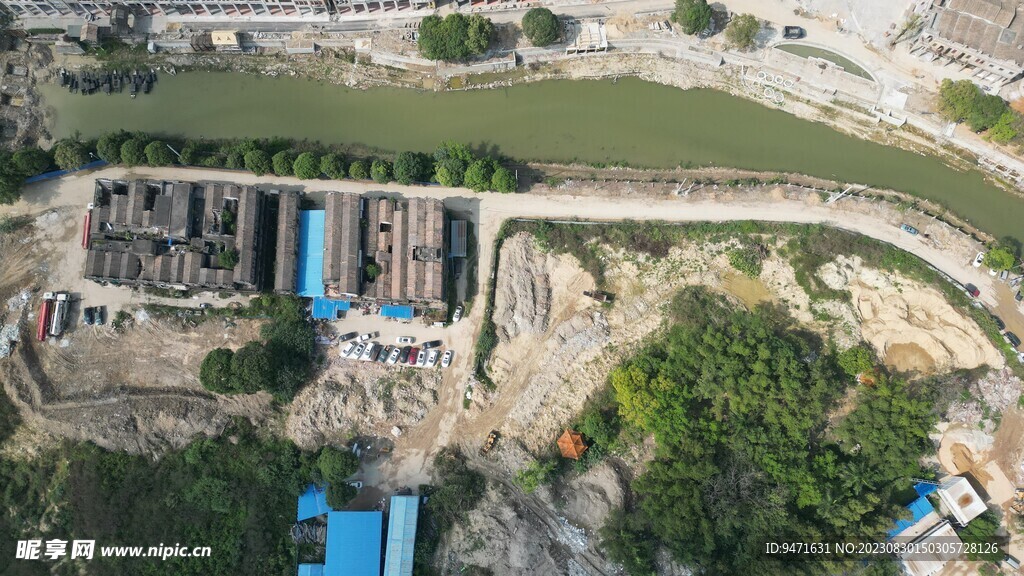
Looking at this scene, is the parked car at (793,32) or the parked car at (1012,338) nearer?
the parked car at (1012,338)

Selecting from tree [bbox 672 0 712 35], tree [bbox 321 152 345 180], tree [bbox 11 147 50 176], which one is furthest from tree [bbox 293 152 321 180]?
tree [bbox 672 0 712 35]

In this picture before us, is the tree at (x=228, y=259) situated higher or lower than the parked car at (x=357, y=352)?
higher

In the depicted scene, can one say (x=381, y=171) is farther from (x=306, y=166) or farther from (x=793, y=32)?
(x=793, y=32)

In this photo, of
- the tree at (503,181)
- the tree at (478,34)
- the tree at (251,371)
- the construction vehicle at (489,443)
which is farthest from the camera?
the tree at (478,34)

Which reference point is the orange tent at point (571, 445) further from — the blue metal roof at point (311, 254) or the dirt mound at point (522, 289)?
the blue metal roof at point (311, 254)

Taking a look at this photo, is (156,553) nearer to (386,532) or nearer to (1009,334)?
(386,532)

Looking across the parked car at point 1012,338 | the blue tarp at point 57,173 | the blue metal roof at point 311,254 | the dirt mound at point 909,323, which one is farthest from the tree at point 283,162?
the parked car at point 1012,338

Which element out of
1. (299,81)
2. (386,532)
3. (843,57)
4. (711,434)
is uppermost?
(843,57)

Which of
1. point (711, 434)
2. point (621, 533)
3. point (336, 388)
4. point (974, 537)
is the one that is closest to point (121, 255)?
point (336, 388)
